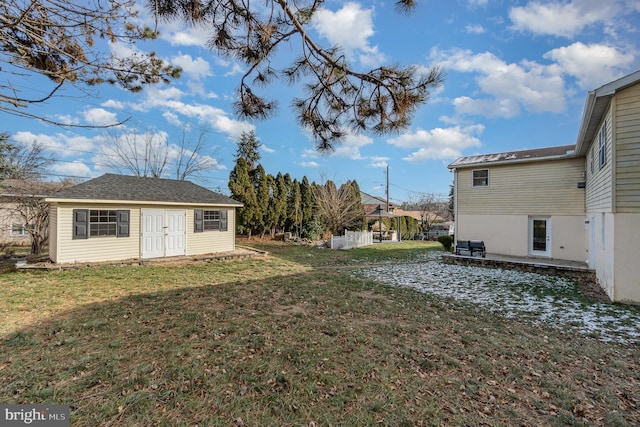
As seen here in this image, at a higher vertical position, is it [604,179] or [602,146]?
[602,146]

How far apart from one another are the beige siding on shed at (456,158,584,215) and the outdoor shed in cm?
1064

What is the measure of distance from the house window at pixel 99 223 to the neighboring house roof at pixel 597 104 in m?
13.9

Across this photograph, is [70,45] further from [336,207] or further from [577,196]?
[336,207]

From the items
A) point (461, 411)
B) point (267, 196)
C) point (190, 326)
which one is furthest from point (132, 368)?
point (267, 196)

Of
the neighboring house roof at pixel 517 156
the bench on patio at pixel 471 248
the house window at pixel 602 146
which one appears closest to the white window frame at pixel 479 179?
the neighboring house roof at pixel 517 156

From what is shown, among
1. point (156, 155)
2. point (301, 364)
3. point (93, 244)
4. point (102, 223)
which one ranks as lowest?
point (301, 364)

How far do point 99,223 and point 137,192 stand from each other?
5.66 feet

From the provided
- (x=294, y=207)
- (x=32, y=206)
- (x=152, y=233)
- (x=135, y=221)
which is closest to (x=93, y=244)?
(x=135, y=221)

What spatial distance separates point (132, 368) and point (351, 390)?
2368 millimetres

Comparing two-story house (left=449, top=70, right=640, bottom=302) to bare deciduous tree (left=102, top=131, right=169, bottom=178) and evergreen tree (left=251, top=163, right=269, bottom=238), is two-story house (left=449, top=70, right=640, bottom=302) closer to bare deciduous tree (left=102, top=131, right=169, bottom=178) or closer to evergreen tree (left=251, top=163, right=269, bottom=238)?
evergreen tree (left=251, top=163, right=269, bottom=238)

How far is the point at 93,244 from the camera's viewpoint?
374 inches

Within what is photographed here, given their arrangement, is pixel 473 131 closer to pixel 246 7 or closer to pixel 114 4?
pixel 246 7

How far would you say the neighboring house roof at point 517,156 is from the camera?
10.3 meters

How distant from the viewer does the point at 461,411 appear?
2426 millimetres
